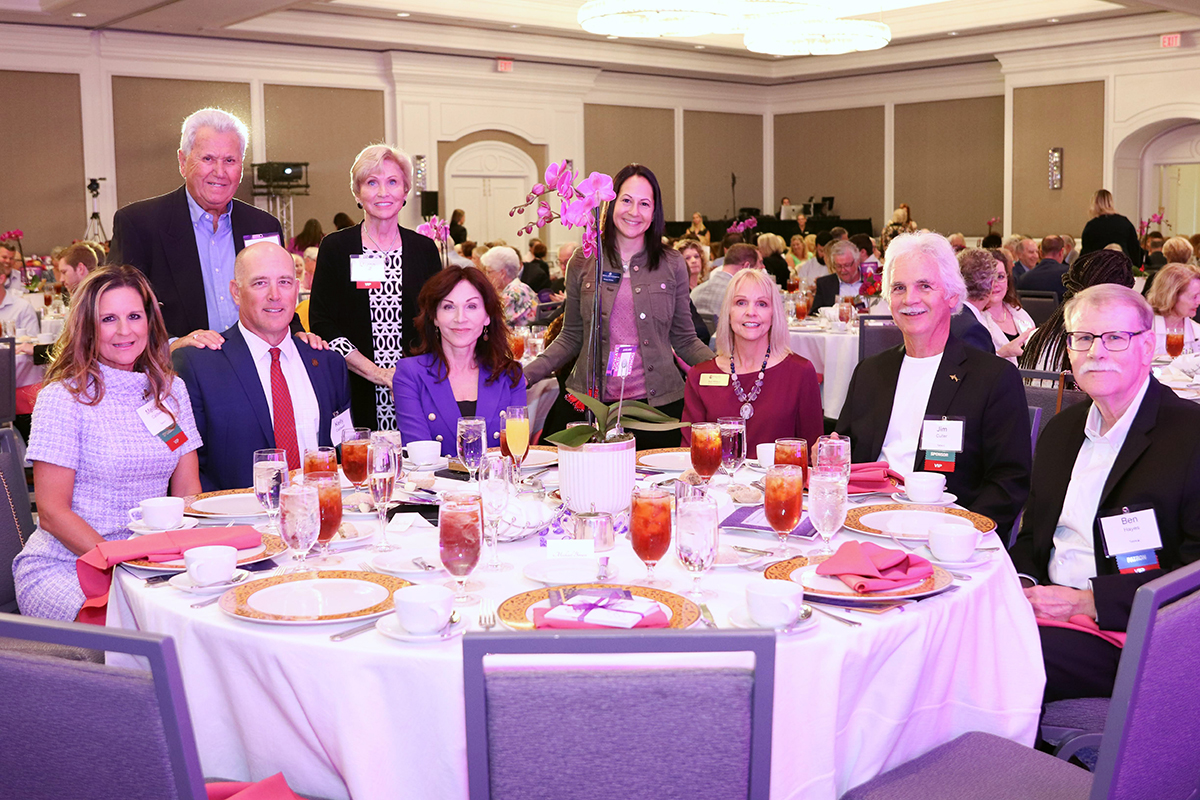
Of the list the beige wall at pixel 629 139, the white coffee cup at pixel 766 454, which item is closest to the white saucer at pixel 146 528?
the white coffee cup at pixel 766 454

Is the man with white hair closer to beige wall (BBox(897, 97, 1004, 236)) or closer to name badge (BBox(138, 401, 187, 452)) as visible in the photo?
name badge (BBox(138, 401, 187, 452))

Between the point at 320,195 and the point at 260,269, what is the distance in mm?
11072

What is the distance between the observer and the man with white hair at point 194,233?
348cm

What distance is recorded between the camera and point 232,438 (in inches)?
120

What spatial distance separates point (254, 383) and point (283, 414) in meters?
0.12

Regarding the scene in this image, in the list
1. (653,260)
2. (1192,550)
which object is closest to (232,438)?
(653,260)

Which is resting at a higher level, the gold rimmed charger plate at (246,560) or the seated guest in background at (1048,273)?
the seated guest in background at (1048,273)

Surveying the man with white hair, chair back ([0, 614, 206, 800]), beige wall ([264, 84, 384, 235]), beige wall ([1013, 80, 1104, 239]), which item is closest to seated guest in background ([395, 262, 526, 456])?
the man with white hair

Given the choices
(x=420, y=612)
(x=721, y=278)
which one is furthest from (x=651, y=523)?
(x=721, y=278)

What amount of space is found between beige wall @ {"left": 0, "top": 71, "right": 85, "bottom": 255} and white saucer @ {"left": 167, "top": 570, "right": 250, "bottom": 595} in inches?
454

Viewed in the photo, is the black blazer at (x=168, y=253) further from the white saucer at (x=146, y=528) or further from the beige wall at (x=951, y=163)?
the beige wall at (x=951, y=163)

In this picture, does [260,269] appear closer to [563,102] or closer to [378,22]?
[378,22]

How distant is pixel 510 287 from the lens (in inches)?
261

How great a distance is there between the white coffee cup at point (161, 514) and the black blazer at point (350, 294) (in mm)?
1488
